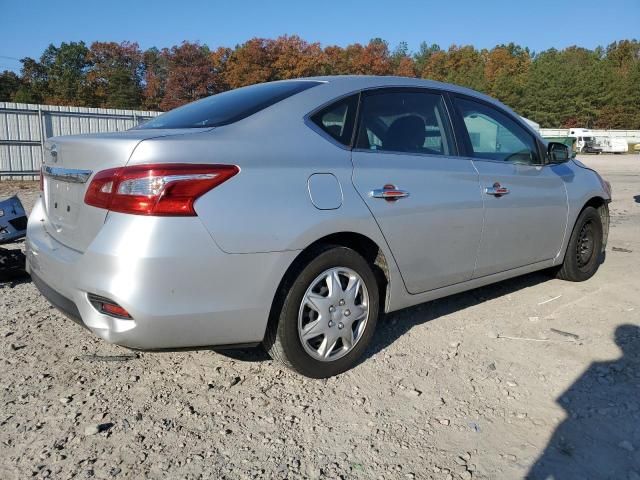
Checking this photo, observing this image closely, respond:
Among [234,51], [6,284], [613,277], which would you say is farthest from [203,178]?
[234,51]

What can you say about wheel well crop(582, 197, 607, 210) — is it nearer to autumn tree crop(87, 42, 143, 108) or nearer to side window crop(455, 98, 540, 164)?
side window crop(455, 98, 540, 164)

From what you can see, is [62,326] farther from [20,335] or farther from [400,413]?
A: [400,413]

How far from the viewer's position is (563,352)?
11.2 feet

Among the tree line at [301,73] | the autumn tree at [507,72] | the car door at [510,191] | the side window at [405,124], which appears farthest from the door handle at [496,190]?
the autumn tree at [507,72]

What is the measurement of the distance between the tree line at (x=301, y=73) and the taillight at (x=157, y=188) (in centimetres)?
5072

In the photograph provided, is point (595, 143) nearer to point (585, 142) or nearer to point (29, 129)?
point (585, 142)

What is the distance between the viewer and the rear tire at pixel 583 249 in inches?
187

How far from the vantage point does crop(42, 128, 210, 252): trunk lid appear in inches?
96.6

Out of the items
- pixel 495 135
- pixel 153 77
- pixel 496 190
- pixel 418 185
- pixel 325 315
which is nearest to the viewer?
pixel 325 315

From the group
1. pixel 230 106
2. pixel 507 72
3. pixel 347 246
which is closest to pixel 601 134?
pixel 507 72

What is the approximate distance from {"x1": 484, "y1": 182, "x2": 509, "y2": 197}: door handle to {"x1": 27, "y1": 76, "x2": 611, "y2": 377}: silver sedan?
0.01 metres

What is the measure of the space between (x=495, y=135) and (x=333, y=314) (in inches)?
81.4

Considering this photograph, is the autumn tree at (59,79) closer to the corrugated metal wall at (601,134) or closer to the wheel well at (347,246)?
the corrugated metal wall at (601,134)

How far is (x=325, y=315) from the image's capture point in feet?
9.41
